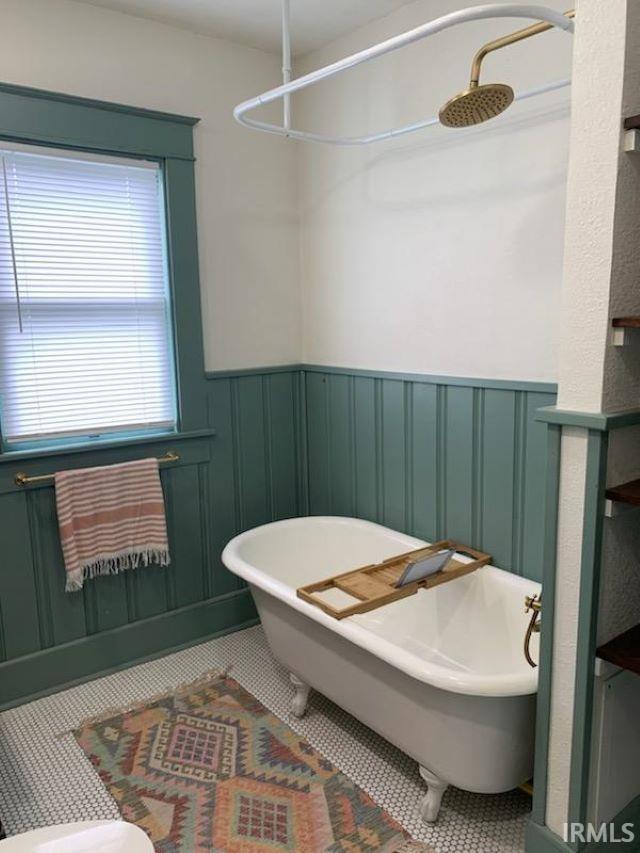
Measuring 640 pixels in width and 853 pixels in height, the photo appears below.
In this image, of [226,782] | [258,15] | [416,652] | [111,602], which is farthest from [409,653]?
[258,15]

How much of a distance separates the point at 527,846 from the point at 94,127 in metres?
2.73

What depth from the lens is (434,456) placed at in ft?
8.37

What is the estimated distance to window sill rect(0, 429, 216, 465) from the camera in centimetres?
242

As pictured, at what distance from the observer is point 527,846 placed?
1742 mm

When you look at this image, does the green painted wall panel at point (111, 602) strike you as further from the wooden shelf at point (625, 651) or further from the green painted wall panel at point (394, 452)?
the wooden shelf at point (625, 651)

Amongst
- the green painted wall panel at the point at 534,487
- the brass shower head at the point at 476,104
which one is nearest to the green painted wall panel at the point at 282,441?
the green painted wall panel at the point at 534,487

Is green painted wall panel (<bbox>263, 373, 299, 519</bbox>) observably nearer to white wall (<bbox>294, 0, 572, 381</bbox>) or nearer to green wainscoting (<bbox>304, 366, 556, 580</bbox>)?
green wainscoting (<bbox>304, 366, 556, 580</bbox>)

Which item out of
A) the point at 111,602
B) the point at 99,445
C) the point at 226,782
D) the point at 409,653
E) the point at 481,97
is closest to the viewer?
the point at 481,97

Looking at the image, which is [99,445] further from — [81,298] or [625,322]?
[625,322]

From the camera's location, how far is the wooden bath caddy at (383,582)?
2027 millimetres

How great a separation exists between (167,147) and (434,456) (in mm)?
1626

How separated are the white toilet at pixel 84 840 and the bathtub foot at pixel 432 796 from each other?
85 cm

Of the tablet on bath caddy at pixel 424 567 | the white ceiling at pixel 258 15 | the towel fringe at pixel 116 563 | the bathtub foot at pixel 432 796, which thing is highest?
the white ceiling at pixel 258 15

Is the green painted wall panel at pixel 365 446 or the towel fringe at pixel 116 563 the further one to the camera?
the green painted wall panel at pixel 365 446
